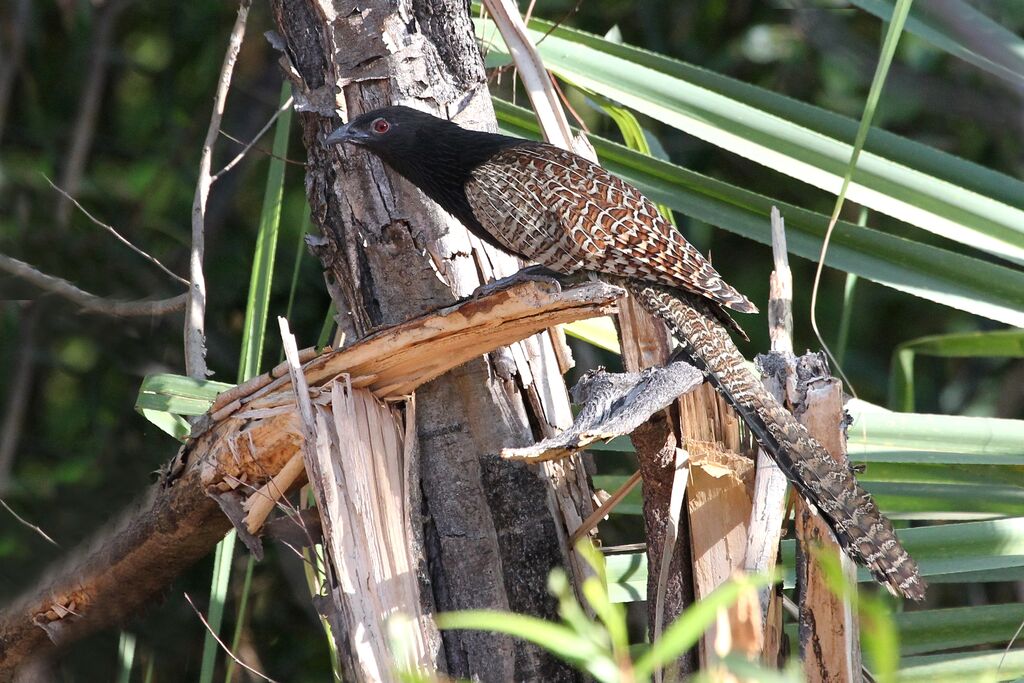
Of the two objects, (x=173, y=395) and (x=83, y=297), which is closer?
(x=173, y=395)

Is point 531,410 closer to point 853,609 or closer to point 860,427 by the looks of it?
point 860,427

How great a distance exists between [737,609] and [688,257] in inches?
39.0

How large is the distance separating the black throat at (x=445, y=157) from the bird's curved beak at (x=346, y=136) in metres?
0.05

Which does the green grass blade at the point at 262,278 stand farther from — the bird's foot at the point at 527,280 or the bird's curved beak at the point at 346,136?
the bird's foot at the point at 527,280

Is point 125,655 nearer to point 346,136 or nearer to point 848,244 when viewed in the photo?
point 346,136

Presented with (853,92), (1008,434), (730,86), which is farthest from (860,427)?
(853,92)

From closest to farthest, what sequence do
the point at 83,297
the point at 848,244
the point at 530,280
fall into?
1. the point at 530,280
2. the point at 848,244
3. the point at 83,297

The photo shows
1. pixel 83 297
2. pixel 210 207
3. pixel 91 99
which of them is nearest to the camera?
pixel 83 297

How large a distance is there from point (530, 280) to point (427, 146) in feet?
2.68

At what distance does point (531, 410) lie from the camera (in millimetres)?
2527

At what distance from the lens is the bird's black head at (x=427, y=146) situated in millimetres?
2541

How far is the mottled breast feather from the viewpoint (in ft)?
8.23

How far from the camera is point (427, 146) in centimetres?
271

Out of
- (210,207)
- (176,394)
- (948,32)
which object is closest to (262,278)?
(176,394)
